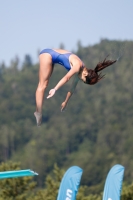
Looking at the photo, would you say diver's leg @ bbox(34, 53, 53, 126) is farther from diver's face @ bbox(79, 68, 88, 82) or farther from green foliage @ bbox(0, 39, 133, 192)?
green foliage @ bbox(0, 39, 133, 192)

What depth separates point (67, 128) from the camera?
6486 inches

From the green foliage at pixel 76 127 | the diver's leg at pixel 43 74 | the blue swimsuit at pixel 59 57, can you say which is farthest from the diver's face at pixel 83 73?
the green foliage at pixel 76 127

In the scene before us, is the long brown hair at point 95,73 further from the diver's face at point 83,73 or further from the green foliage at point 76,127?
the green foliage at point 76,127

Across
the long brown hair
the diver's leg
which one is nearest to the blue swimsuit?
the diver's leg

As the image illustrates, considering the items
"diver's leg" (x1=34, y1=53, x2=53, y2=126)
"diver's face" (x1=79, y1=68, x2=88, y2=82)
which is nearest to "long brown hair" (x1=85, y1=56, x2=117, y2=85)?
"diver's face" (x1=79, y1=68, x2=88, y2=82)

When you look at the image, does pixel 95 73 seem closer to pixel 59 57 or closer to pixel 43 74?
pixel 59 57

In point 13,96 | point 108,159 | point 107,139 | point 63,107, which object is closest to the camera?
point 63,107

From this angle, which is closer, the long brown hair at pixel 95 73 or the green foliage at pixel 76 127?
the long brown hair at pixel 95 73

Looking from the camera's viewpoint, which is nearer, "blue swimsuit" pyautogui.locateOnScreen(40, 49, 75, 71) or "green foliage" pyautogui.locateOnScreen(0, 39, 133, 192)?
"blue swimsuit" pyautogui.locateOnScreen(40, 49, 75, 71)

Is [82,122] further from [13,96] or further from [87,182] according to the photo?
[87,182]

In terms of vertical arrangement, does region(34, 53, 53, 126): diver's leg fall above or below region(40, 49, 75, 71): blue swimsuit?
below

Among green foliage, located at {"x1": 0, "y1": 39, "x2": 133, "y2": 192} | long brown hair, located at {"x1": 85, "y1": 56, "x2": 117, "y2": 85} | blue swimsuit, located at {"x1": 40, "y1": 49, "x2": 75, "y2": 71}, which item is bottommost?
green foliage, located at {"x1": 0, "y1": 39, "x2": 133, "y2": 192}

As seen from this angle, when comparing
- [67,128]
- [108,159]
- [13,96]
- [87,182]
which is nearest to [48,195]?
[87,182]

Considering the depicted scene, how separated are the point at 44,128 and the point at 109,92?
73.1 ft
